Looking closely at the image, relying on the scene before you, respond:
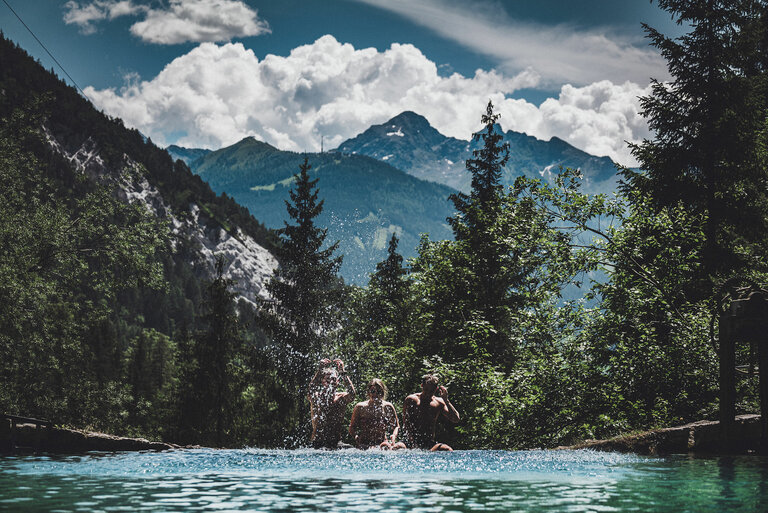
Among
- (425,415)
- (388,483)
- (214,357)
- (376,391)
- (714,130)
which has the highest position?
(714,130)

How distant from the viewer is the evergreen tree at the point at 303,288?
41000 millimetres

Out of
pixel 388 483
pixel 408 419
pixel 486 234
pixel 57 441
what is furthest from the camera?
pixel 486 234

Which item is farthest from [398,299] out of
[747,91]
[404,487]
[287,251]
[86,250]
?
[404,487]

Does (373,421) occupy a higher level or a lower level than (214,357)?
lower

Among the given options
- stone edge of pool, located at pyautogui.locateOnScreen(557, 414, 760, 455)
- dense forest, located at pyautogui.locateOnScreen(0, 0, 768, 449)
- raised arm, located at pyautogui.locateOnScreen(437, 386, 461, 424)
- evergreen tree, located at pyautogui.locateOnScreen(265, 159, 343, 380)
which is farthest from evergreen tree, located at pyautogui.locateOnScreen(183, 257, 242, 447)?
stone edge of pool, located at pyautogui.locateOnScreen(557, 414, 760, 455)

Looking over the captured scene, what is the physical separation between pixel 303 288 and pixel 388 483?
33.2 meters

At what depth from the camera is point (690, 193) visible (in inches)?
802

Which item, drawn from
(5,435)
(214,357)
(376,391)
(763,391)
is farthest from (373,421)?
(214,357)

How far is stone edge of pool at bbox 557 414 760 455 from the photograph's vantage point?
11797mm

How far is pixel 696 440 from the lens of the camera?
40.4 feet

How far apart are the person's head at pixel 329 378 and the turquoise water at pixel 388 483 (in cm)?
315

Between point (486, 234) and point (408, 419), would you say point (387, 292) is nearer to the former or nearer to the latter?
point (486, 234)

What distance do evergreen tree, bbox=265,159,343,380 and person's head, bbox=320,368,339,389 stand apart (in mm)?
24200

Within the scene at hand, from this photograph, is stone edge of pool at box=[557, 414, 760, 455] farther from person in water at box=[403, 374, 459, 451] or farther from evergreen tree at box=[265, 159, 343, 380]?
evergreen tree at box=[265, 159, 343, 380]
